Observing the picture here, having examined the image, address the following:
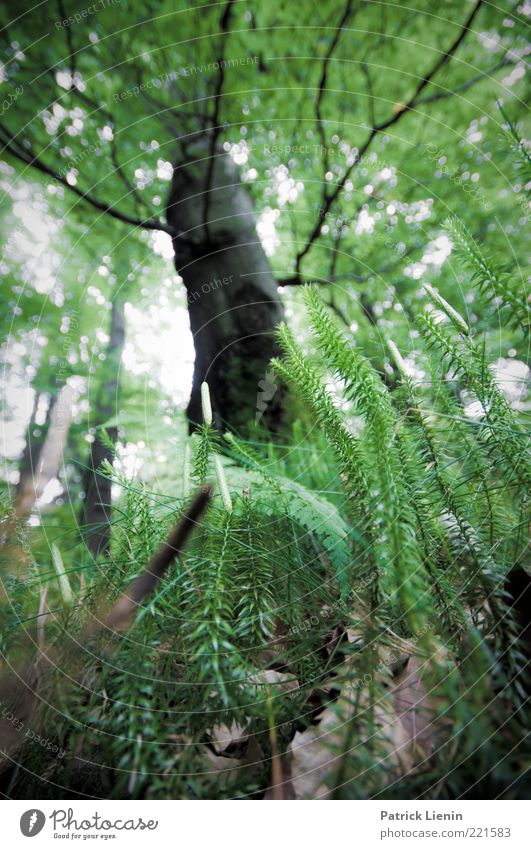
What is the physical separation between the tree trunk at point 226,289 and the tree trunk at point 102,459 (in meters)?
0.44

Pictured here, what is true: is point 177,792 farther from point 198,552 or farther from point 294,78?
point 294,78

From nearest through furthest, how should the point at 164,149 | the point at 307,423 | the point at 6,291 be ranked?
the point at 307,423 < the point at 164,149 < the point at 6,291

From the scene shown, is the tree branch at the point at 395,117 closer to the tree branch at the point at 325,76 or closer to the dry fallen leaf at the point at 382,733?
the tree branch at the point at 325,76

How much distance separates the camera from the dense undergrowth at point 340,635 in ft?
1.57

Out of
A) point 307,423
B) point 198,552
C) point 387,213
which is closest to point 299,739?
point 198,552

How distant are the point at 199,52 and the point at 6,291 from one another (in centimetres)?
142

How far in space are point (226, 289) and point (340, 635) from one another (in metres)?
1.60

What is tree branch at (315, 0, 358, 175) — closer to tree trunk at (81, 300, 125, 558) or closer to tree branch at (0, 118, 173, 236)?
tree branch at (0, 118, 173, 236)

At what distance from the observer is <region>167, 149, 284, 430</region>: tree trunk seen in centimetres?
160

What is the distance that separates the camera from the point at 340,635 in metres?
0.66

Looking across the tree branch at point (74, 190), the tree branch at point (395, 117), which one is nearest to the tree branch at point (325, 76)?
the tree branch at point (395, 117)

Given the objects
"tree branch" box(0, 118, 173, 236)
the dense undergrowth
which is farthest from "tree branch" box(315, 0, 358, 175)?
the dense undergrowth

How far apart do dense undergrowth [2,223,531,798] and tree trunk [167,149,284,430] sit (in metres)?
0.80
